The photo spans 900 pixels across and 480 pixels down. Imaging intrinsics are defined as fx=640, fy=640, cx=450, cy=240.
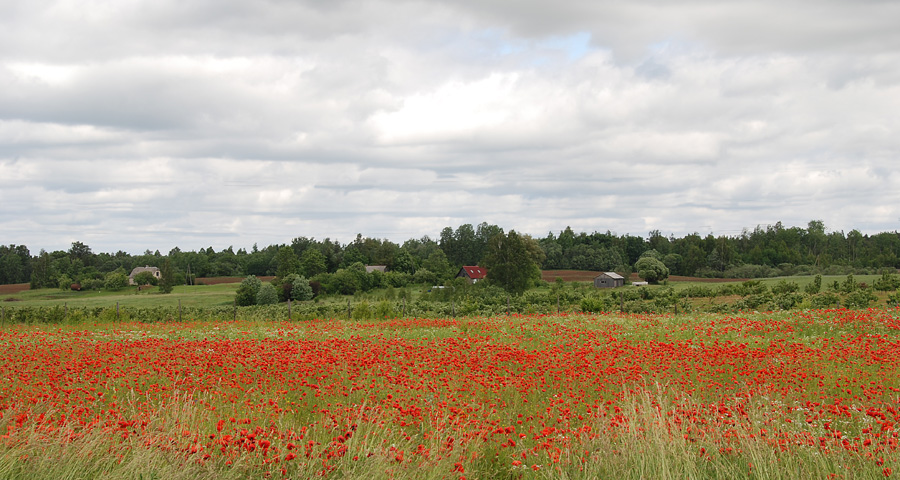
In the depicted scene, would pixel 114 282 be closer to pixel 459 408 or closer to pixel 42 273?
pixel 42 273

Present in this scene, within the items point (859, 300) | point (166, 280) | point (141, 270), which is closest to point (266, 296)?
point (166, 280)

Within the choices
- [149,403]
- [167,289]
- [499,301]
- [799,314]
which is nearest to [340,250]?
[167,289]

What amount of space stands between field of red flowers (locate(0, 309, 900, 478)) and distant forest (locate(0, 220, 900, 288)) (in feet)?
246

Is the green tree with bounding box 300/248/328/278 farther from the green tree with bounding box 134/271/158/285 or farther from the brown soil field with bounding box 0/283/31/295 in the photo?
the brown soil field with bounding box 0/283/31/295

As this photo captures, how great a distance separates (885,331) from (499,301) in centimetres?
Answer: 2412

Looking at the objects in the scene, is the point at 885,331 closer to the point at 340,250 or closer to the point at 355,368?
the point at 355,368

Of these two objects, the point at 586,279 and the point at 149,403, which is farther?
the point at 586,279

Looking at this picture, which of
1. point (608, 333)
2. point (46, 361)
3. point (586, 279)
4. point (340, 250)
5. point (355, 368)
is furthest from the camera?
point (340, 250)

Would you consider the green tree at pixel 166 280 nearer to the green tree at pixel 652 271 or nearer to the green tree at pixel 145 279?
the green tree at pixel 145 279

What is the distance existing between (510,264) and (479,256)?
7792 centimetres

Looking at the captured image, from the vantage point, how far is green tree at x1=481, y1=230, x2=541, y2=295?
201ft

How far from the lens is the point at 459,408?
8.27 meters

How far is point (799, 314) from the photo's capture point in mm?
22594

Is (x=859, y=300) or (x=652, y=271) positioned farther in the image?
(x=652, y=271)
